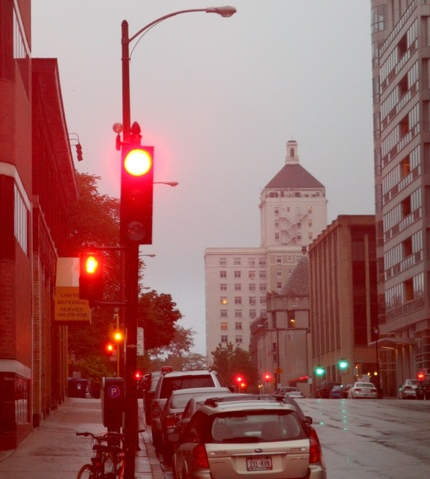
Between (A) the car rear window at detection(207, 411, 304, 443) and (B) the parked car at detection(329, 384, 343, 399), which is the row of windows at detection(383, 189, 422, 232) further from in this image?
(A) the car rear window at detection(207, 411, 304, 443)

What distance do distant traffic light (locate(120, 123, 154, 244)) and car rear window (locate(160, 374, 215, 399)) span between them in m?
13.6

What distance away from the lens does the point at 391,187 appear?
95562mm

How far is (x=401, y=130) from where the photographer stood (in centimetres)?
9269

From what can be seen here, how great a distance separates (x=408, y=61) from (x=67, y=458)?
70975 millimetres

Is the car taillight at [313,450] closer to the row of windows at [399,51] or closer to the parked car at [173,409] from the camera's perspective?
the parked car at [173,409]

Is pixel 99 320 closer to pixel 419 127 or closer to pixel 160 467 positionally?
pixel 419 127

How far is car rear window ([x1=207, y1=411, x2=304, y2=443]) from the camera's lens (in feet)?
45.0

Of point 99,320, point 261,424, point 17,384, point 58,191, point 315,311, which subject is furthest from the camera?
point 315,311

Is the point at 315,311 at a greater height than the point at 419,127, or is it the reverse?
the point at 419,127

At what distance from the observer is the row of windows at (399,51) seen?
87625 millimetres

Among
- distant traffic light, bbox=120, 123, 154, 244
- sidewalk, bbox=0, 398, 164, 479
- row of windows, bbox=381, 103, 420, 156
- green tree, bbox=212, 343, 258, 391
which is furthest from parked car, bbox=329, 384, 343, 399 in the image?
distant traffic light, bbox=120, 123, 154, 244

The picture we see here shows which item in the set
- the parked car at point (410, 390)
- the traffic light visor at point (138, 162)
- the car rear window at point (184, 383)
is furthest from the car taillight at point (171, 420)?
the parked car at point (410, 390)

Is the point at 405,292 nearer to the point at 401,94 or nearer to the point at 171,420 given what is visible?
the point at 401,94

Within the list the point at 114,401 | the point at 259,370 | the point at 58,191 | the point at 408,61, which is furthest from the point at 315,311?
the point at 114,401
